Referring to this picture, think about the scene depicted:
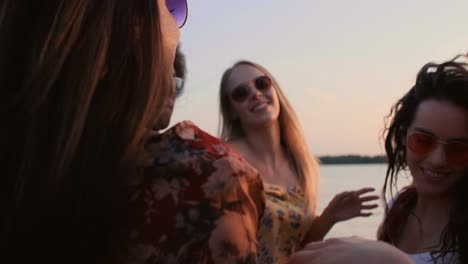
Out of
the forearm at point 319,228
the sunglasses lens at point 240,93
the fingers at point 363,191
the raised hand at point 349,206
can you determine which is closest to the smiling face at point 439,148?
the fingers at point 363,191

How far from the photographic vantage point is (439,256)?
2250mm

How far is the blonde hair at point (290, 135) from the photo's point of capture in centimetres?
368

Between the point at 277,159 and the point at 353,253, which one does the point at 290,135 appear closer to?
the point at 277,159

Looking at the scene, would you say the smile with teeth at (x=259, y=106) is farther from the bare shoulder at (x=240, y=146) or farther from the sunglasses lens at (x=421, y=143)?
the sunglasses lens at (x=421, y=143)

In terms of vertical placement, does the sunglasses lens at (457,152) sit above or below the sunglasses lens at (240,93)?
below

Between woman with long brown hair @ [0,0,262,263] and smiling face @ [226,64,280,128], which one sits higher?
woman with long brown hair @ [0,0,262,263]

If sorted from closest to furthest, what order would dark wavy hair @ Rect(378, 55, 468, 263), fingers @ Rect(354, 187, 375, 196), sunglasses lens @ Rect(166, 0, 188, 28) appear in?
sunglasses lens @ Rect(166, 0, 188, 28)
dark wavy hair @ Rect(378, 55, 468, 263)
fingers @ Rect(354, 187, 375, 196)

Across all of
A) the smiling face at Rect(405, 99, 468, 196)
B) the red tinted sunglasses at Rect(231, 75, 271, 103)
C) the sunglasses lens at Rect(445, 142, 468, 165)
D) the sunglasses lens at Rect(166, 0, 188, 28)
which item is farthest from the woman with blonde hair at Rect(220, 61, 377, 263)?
the sunglasses lens at Rect(166, 0, 188, 28)

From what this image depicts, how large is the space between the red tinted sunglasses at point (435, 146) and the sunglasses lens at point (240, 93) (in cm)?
162

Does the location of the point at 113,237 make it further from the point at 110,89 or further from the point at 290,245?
the point at 290,245

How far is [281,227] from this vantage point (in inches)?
126

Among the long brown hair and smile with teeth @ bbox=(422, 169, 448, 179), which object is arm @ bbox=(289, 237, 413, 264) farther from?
smile with teeth @ bbox=(422, 169, 448, 179)

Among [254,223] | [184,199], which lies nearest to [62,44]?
[184,199]

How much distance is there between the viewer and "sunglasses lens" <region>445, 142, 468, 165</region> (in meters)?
2.32
